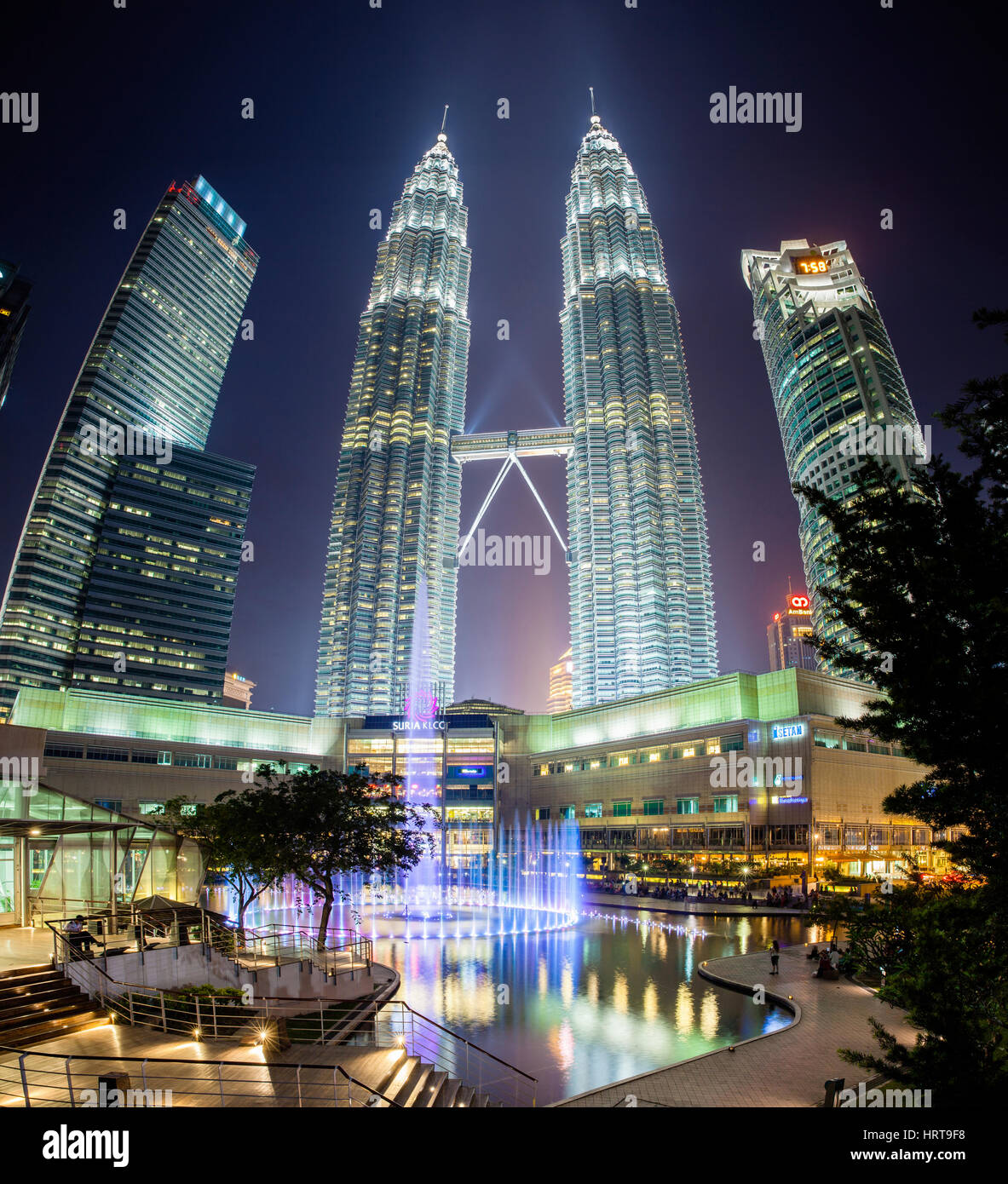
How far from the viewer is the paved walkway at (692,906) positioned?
47656mm

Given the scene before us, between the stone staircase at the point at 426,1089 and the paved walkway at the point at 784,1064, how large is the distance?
1745mm

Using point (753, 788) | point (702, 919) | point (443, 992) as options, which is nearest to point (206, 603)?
point (753, 788)

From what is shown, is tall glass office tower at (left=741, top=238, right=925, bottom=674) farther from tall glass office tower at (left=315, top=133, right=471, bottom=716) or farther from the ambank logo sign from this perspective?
tall glass office tower at (left=315, top=133, right=471, bottom=716)

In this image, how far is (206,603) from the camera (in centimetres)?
16962

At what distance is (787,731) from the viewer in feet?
248

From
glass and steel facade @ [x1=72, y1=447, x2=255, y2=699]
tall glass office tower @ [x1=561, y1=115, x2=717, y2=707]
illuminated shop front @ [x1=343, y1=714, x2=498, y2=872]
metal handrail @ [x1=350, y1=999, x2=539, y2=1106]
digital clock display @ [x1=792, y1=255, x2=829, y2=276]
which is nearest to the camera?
metal handrail @ [x1=350, y1=999, x2=539, y2=1106]

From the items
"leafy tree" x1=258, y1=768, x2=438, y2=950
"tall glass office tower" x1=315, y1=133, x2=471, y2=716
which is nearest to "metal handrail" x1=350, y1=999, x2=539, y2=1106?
"leafy tree" x1=258, y1=768, x2=438, y2=950

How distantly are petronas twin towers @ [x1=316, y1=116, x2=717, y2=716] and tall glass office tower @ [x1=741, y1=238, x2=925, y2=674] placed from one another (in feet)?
72.2

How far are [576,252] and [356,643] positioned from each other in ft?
374

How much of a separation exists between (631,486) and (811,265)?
244 feet

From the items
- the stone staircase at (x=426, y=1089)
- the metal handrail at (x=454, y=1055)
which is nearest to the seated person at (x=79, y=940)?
the metal handrail at (x=454, y=1055)

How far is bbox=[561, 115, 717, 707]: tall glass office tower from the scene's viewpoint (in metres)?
144

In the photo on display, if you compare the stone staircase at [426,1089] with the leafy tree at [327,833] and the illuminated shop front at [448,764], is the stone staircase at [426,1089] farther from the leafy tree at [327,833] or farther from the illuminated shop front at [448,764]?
the illuminated shop front at [448,764]
